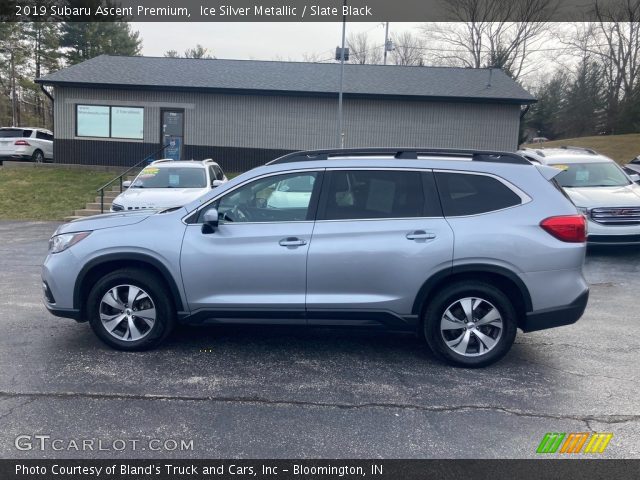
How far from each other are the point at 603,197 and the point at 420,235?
711 centimetres

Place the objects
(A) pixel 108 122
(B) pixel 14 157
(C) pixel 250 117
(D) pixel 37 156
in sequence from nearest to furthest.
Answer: (C) pixel 250 117 < (A) pixel 108 122 < (B) pixel 14 157 < (D) pixel 37 156

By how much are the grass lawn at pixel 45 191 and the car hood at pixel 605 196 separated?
13.4 m

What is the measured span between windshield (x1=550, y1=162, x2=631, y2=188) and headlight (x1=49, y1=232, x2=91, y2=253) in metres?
9.48

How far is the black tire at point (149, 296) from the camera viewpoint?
5.31m

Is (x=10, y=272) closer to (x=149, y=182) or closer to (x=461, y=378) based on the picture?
(x=149, y=182)

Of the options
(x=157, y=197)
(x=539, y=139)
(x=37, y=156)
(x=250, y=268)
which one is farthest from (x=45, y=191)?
(x=539, y=139)

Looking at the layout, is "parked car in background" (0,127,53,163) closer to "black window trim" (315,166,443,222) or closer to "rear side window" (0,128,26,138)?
"rear side window" (0,128,26,138)

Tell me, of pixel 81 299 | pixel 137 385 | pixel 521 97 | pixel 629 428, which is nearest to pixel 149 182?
pixel 81 299

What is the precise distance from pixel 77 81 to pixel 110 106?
4.75ft

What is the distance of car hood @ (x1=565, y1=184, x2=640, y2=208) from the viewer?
10.5 meters

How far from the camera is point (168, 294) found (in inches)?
210

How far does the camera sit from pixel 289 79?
23609 millimetres

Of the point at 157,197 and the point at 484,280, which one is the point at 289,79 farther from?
the point at 484,280

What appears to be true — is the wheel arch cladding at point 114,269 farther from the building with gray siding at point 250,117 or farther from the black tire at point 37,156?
the black tire at point 37,156
